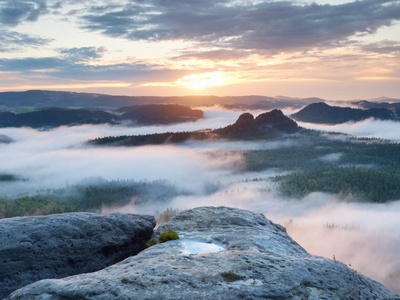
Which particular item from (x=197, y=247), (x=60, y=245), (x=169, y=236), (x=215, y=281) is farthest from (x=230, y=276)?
(x=60, y=245)

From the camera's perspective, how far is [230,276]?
1777 centimetres

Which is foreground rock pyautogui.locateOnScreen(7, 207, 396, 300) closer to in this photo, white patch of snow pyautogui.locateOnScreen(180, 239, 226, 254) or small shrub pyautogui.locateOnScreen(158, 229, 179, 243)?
white patch of snow pyautogui.locateOnScreen(180, 239, 226, 254)

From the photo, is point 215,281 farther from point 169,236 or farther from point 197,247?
point 169,236

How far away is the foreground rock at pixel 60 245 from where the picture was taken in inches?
1105

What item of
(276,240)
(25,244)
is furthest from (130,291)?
(25,244)

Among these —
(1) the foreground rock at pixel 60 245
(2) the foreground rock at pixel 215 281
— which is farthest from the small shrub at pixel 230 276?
(1) the foreground rock at pixel 60 245

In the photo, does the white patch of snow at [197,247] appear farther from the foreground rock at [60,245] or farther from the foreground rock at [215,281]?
the foreground rock at [60,245]

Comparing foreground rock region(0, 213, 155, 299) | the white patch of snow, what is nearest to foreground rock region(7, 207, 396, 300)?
the white patch of snow

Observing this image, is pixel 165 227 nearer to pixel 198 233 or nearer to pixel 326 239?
pixel 198 233

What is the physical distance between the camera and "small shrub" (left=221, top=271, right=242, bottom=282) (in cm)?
1759

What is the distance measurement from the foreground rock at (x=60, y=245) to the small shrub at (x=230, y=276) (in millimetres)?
17512

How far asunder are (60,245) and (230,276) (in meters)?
18.4

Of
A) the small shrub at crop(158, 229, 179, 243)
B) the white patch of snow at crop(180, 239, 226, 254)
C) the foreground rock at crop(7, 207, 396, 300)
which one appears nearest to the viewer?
the foreground rock at crop(7, 207, 396, 300)

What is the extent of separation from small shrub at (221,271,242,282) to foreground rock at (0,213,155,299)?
17.5 metres
